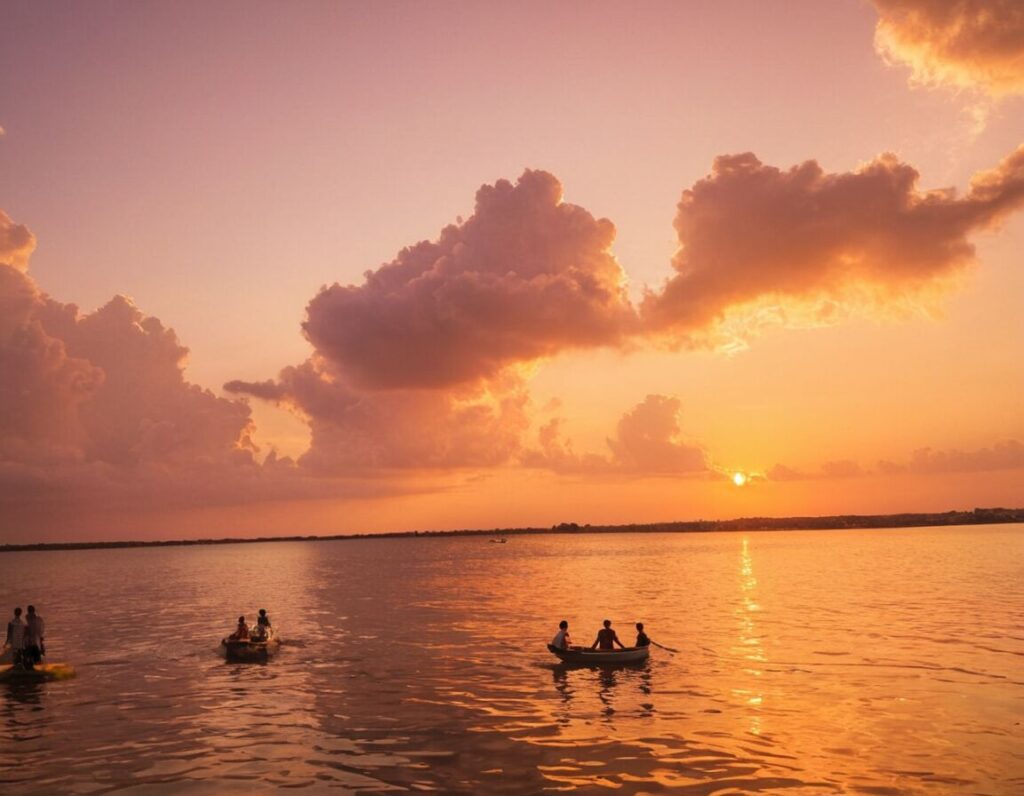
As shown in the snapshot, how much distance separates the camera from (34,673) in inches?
1526

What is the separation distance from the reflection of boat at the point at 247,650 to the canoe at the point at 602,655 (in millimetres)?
18257

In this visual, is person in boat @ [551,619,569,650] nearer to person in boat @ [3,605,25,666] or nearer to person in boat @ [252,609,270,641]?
person in boat @ [252,609,270,641]

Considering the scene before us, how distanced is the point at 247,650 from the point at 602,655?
21517 mm

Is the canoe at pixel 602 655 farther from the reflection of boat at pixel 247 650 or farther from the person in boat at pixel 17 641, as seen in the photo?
the person in boat at pixel 17 641

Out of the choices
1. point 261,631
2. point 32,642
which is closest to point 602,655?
point 261,631

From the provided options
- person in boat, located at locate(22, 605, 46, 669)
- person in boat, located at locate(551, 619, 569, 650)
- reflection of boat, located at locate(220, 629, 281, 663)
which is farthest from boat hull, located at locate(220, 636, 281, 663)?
person in boat, located at locate(551, 619, 569, 650)

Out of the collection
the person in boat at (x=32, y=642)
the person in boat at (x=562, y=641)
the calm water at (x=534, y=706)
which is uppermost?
the person in boat at (x=32, y=642)

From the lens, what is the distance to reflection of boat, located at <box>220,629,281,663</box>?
46.4m

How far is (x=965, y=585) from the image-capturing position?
87562 mm

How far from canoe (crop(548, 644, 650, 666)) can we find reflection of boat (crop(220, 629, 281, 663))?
719 inches

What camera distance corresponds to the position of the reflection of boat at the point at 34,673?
38156 mm

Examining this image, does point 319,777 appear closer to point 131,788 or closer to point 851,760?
point 131,788

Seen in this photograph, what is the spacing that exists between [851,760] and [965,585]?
7514 cm

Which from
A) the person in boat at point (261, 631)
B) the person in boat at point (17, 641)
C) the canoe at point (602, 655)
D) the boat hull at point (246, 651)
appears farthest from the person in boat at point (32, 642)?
the canoe at point (602, 655)
